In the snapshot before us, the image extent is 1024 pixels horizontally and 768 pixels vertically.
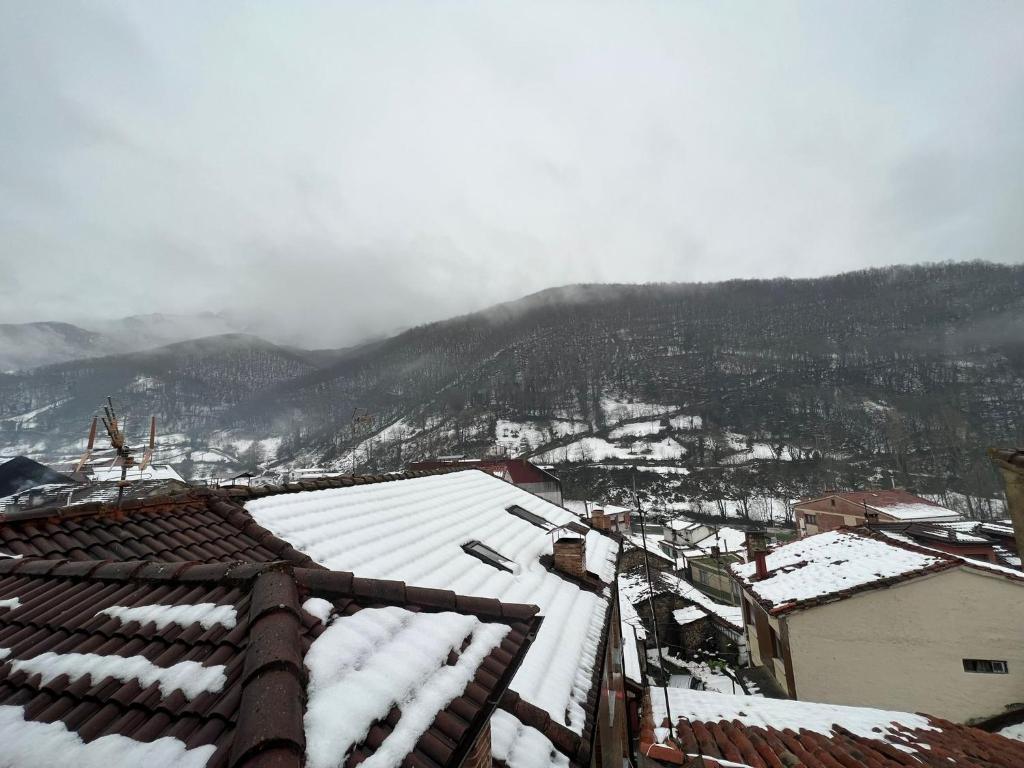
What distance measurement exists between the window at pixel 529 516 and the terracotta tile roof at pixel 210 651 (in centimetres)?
868

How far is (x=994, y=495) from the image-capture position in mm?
71938

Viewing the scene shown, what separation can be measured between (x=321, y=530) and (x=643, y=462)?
96.4 m

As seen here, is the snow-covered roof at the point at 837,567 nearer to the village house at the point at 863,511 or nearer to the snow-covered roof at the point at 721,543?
the village house at the point at 863,511

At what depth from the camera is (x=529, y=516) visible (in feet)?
40.6

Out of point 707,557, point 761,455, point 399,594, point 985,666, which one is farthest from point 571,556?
point 761,455

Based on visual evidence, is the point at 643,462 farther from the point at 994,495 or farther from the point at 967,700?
the point at 967,700

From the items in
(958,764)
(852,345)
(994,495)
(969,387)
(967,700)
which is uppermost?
(852,345)

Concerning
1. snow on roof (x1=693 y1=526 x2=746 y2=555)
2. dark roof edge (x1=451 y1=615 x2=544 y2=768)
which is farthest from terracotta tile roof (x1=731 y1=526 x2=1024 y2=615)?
snow on roof (x1=693 y1=526 x2=746 y2=555)

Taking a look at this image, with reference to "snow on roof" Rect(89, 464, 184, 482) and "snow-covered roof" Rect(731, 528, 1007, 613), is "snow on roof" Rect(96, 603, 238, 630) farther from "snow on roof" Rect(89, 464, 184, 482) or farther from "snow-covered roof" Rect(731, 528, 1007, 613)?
"snow on roof" Rect(89, 464, 184, 482)

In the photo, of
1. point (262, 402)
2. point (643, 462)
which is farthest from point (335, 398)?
point (643, 462)

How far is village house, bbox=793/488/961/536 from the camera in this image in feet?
132

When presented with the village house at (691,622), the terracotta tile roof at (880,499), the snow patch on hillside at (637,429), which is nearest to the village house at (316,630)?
the village house at (691,622)

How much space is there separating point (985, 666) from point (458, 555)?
41.3ft

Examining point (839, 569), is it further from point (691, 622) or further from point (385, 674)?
point (385, 674)
